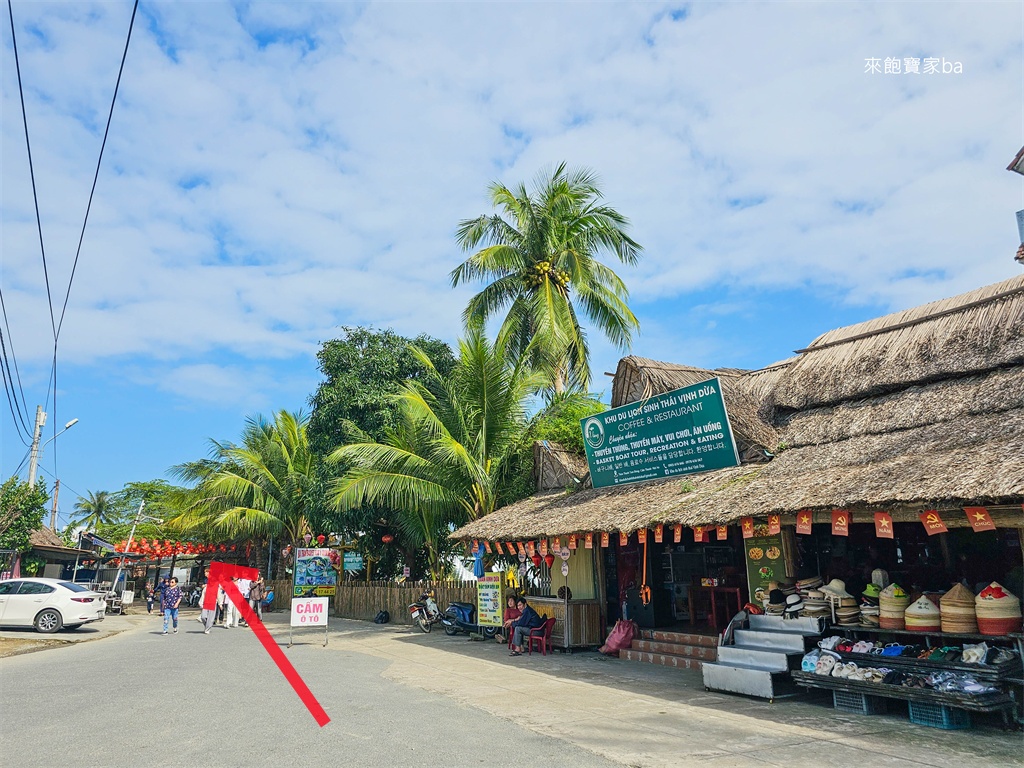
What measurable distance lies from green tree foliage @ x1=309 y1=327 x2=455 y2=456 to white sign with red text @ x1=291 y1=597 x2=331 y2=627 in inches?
300

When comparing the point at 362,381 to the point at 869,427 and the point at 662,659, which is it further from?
the point at 869,427

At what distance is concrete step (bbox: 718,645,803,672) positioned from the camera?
846 cm

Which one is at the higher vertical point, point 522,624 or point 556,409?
point 556,409

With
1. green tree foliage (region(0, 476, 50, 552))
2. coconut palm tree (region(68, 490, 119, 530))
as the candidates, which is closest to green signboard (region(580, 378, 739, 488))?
green tree foliage (region(0, 476, 50, 552))

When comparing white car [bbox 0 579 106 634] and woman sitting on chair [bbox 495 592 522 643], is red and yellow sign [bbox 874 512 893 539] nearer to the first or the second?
woman sitting on chair [bbox 495 592 522 643]

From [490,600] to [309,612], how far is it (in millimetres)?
3719

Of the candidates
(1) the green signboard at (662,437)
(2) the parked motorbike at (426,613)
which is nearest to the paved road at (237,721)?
(1) the green signboard at (662,437)

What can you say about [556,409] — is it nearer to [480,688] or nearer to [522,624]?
[522,624]

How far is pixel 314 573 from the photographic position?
79.2 ft

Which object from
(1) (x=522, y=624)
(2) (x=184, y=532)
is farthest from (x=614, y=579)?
(2) (x=184, y=532)

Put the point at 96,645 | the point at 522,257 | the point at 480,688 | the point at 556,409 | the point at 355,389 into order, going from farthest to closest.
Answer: the point at 355,389, the point at 522,257, the point at 556,409, the point at 96,645, the point at 480,688

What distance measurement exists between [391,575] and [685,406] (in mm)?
16033

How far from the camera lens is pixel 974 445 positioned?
7.93 meters

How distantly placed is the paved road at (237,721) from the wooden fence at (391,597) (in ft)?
21.0
